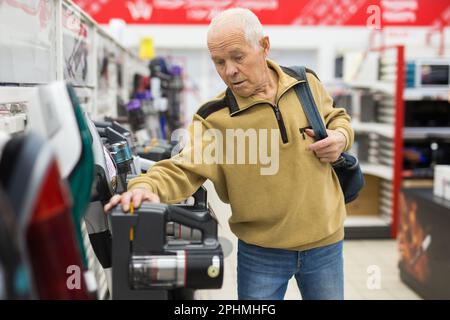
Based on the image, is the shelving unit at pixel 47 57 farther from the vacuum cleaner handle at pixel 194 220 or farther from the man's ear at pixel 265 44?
the man's ear at pixel 265 44

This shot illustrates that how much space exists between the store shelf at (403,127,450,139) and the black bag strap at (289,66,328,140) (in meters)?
4.46

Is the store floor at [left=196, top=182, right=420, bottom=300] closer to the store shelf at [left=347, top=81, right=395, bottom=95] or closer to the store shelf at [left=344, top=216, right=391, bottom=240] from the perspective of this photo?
the store shelf at [left=344, top=216, right=391, bottom=240]

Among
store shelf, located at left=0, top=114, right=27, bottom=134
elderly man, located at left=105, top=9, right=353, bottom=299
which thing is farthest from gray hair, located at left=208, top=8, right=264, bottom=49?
store shelf, located at left=0, top=114, right=27, bottom=134

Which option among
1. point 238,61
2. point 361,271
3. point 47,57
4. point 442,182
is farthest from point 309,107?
point 361,271

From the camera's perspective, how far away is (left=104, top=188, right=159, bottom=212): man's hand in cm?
122

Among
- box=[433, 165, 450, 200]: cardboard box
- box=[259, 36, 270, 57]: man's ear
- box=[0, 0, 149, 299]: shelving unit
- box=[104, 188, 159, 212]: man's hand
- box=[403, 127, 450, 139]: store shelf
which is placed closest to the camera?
box=[104, 188, 159, 212]: man's hand

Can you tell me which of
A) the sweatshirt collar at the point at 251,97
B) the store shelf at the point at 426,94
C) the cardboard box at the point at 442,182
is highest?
the store shelf at the point at 426,94

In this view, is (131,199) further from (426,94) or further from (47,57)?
(426,94)

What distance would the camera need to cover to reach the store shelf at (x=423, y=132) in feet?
18.9

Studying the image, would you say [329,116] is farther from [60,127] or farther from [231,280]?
[60,127]

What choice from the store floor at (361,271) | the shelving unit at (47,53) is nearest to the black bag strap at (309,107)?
the store floor at (361,271)

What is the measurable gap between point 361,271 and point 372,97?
2.37m
